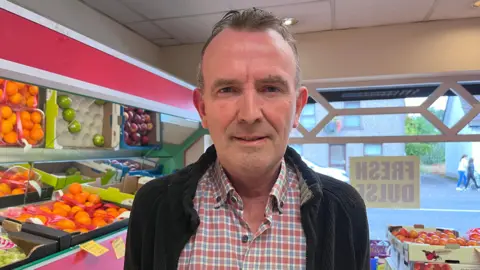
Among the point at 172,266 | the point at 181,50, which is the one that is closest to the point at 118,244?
A: the point at 172,266

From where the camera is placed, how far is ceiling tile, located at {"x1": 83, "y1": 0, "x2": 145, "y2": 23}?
2.65m

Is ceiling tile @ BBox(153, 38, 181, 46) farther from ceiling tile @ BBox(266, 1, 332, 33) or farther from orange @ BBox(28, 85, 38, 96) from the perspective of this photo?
orange @ BBox(28, 85, 38, 96)

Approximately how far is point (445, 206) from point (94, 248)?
332 centimetres

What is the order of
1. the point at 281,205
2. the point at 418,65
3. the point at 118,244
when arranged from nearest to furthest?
the point at 281,205 → the point at 118,244 → the point at 418,65

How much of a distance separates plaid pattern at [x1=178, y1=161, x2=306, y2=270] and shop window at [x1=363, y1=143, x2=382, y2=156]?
2.62 meters

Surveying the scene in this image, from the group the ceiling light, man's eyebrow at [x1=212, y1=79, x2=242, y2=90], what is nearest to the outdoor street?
the ceiling light

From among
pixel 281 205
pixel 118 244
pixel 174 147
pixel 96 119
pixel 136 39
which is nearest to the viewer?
pixel 281 205

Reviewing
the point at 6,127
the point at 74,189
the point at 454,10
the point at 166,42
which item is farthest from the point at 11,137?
the point at 454,10

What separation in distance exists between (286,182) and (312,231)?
7.1 inches

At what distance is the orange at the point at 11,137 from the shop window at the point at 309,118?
262 centimetres

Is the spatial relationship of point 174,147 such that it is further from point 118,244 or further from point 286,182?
point 286,182

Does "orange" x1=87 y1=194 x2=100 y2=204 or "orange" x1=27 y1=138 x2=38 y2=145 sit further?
"orange" x1=87 y1=194 x2=100 y2=204

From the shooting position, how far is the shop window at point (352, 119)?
11.5 feet

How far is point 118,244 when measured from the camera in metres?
1.74
